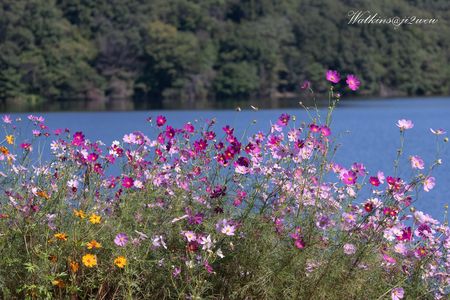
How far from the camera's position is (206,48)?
192 ft

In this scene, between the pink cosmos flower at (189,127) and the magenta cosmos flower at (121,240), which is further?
the pink cosmos flower at (189,127)

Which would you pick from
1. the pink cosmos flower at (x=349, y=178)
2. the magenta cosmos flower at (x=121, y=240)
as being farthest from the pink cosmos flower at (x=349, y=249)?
the magenta cosmos flower at (x=121, y=240)

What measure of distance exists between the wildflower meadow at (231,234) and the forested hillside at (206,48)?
48123mm

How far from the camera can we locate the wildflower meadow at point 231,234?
3.19 meters

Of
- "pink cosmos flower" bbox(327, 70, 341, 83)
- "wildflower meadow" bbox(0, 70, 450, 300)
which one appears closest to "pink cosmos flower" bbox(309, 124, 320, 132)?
"wildflower meadow" bbox(0, 70, 450, 300)

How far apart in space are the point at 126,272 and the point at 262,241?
21.0 inches

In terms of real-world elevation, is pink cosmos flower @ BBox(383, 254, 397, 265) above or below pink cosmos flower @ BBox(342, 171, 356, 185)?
below

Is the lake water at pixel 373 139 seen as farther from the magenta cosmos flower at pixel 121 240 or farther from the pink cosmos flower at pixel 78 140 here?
the magenta cosmos flower at pixel 121 240

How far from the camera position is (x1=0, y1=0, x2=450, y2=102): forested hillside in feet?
175

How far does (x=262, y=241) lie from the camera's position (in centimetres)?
325

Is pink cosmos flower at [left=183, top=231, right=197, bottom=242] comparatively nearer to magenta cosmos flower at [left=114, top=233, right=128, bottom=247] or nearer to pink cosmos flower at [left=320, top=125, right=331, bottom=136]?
magenta cosmos flower at [left=114, top=233, right=128, bottom=247]

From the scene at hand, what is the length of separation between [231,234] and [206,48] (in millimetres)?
56045

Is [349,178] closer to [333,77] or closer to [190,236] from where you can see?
[333,77]

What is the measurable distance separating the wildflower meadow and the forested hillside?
48.1 meters
